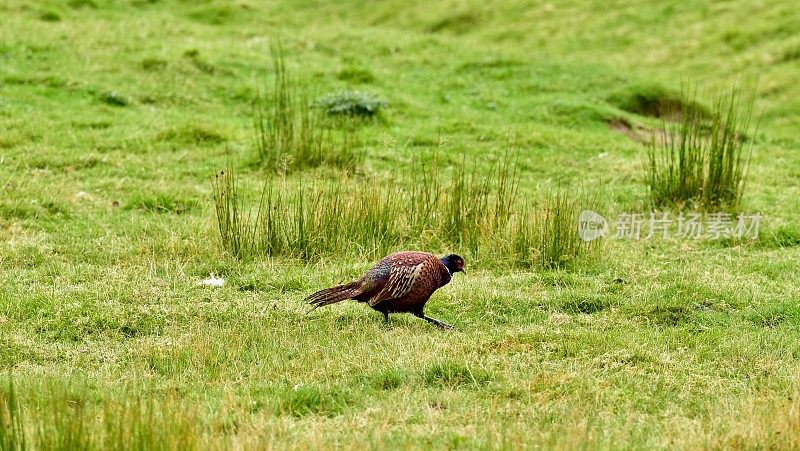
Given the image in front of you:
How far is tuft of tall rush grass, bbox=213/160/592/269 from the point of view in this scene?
777cm

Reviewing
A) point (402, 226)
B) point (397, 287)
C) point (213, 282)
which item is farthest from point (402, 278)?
point (402, 226)

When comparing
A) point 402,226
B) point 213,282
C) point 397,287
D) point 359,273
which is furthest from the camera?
point 402,226

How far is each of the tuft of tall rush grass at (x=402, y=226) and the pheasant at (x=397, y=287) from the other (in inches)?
60.5

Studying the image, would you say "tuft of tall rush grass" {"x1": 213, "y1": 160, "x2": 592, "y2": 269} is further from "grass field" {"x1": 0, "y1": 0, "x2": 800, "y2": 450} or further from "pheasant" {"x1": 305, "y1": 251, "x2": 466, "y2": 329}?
"pheasant" {"x1": 305, "y1": 251, "x2": 466, "y2": 329}

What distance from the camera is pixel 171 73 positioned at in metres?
14.3

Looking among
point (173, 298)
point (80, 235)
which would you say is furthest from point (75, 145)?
point (173, 298)

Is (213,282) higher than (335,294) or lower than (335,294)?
lower

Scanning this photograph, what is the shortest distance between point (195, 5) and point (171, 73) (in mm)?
7191

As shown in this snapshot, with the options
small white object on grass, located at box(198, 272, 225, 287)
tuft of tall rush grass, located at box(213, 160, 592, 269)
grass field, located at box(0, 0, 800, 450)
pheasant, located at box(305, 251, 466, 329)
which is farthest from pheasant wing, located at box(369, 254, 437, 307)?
tuft of tall rush grass, located at box(213, 160, 592, 269)

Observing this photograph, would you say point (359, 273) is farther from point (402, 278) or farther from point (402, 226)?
point (402, 278)

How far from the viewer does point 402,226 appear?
8211 millimetres

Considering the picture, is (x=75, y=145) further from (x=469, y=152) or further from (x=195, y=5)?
(x=195, y=5)

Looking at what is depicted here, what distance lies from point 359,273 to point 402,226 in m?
0.86

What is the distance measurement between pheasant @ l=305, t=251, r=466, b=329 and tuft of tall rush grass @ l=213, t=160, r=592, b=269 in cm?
154
